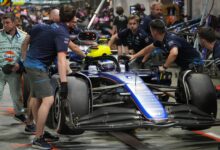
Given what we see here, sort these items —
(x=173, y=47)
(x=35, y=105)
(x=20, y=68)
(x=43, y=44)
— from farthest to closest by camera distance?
(x=20, y=68) < (x=173, y=47) < (x=35, y=105) < (x=43, y=44)

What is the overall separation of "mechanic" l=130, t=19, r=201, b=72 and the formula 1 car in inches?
14.7

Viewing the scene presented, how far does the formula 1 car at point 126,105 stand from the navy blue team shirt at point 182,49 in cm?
42

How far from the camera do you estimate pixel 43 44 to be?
696 cm

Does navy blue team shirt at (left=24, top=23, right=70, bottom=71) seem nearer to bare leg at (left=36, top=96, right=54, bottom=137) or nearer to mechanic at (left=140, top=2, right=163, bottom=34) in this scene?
bare leg at (left=36, top=96, right=54, bottom=137)

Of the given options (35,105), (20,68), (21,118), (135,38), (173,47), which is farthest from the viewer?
(135,38)

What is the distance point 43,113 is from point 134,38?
159 inches

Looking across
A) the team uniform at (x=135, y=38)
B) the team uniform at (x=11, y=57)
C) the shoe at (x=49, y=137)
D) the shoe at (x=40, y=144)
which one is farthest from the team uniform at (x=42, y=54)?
the team uniform at (x=135, y=38)

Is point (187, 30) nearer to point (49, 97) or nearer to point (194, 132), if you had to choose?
point (194, 132)

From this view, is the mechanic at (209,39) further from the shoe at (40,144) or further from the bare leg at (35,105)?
the shoe at (40,144)

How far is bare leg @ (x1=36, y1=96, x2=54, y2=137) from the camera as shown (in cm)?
684

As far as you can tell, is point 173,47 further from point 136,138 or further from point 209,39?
point 136,138

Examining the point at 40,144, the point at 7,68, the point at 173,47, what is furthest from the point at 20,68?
the point at 173,47

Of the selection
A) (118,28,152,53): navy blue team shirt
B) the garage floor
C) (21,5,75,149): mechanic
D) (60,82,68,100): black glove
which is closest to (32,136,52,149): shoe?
(21,5,75,149): mechanic

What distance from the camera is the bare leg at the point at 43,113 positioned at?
6.84 metres
